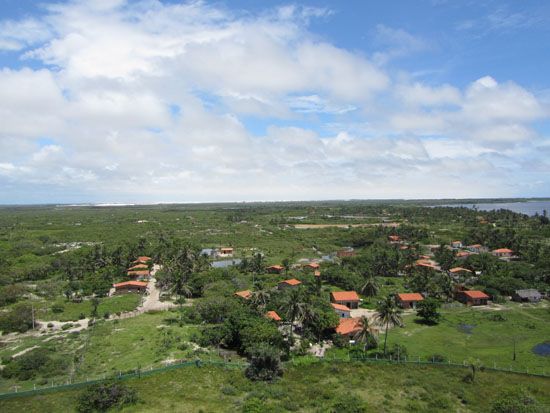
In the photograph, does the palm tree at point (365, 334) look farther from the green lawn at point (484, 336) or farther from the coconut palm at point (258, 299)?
the coconut palm at point (258, 299)

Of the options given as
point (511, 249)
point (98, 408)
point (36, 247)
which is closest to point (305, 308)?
point (98, 408)

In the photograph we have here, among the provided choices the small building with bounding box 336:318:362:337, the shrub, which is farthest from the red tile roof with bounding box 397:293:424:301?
the shrub

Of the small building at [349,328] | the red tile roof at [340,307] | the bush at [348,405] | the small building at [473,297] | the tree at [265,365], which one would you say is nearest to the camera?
the bush at [348,405]

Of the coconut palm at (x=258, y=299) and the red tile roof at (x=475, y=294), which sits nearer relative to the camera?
the coconut palm at (x=258, y=299)

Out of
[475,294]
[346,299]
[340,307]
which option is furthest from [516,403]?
[475,294]

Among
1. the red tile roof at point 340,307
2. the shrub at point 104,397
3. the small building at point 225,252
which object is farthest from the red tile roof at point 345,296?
the small building at point 225,252

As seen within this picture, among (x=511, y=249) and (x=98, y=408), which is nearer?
(x=98, y=408)

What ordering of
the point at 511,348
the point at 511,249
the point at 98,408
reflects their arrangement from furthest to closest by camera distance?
the point at 511,249
the point at 511,348
the point at 98,408

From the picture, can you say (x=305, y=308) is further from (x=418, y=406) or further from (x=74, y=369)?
(x=74, y=369)
